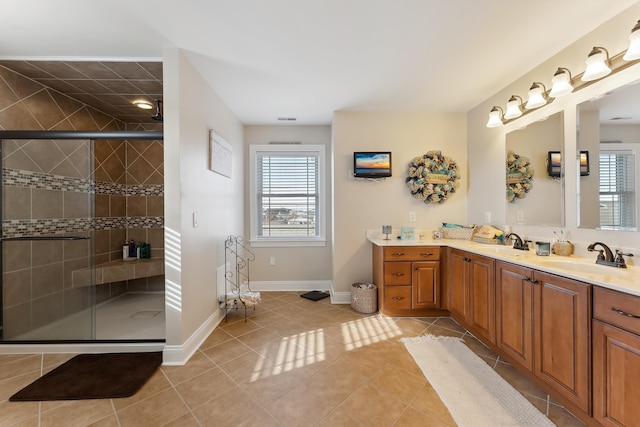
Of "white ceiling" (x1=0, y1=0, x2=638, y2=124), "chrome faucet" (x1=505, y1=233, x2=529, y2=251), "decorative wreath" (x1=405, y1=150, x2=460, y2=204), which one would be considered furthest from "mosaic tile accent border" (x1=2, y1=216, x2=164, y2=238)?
"chrome faucet" (x1=505, y1=233, x2=529, y2=251)

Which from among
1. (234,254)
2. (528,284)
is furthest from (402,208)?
(234,254)

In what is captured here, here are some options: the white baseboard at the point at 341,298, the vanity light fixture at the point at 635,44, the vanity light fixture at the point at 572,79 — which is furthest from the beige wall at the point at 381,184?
the vanity light fixture at the point at 635,44

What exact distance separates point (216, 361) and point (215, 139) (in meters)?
2.15

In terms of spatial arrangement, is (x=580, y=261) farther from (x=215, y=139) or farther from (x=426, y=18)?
(x=215, y=139)

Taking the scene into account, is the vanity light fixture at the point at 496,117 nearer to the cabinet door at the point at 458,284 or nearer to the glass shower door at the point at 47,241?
the cabinet door at the point at 458,284

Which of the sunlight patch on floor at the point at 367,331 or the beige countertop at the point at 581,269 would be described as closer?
the beige countertop at the point at 581,269

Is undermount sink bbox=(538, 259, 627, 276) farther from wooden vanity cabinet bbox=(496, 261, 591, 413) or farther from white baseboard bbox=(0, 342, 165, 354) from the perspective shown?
white baseboard bbox=(0, 342, 165, 354)

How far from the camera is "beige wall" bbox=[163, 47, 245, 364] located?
6.88ft

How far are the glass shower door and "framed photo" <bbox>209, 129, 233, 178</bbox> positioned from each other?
1092 millimetres

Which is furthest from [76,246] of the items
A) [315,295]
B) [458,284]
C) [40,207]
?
[458,284]

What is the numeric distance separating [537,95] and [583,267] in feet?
4.77

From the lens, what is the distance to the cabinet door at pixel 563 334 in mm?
1409

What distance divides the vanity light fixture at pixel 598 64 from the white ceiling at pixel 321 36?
0.27m

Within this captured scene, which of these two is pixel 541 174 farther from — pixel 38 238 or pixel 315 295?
pixel 38 238
